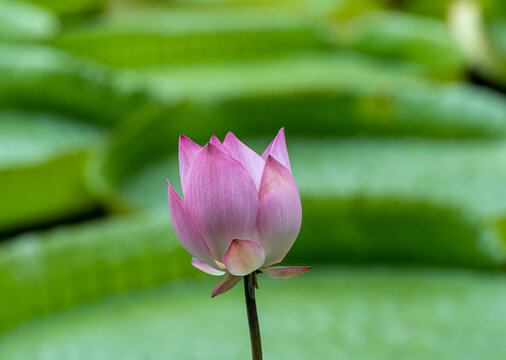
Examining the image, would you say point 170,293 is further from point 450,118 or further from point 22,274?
point 450,118

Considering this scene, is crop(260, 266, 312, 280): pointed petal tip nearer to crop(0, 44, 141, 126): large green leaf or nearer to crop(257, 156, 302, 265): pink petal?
crop(257, 156, 302, 265): pink petal

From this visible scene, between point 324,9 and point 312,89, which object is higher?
point 324,9

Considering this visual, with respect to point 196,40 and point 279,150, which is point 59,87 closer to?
point 196,40

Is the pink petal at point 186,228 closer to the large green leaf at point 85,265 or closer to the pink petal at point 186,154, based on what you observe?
the pink petal at point 186,154

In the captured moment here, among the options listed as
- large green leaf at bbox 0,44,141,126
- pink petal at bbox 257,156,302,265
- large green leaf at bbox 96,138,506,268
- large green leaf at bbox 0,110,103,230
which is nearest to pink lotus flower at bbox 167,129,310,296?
pink petal at bbox 257,156,302,265

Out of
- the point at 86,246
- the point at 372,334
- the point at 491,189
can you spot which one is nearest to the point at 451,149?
the point at 491,189

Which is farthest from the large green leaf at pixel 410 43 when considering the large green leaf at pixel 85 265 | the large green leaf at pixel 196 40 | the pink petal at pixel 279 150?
→ the pink petal at pixel 279 150
